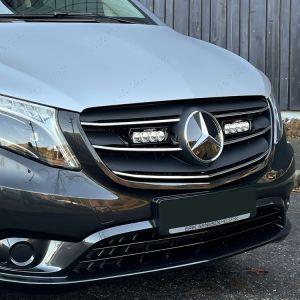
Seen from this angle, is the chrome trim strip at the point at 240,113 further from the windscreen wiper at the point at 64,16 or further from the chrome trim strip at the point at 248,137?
the windscreen wiper at the point at 64,16

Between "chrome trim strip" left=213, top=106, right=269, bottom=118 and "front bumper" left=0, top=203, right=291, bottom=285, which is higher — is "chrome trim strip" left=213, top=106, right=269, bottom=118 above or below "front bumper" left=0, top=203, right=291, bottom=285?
above

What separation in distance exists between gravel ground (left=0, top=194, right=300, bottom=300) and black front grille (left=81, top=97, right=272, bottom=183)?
0.60m

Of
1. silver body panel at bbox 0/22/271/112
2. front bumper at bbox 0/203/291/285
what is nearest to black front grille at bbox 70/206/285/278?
front bumper at bbox 0/203/291/285

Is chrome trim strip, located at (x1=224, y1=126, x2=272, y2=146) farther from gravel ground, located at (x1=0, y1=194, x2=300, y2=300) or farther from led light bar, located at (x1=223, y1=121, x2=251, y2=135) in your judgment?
gravel ground, located at (x1=0, y1=194, x2=300, y2=300)

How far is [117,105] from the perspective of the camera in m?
2.61

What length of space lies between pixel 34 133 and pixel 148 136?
47 centimetres

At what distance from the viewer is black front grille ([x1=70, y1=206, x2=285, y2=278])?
2.62 meters

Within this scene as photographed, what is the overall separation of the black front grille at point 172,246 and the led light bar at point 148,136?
0.37 m

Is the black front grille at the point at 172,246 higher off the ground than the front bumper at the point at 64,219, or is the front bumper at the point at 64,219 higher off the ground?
the front bumper at the point at 64,219

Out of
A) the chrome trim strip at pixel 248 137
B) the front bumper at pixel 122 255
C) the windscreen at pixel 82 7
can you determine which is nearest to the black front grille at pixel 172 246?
the front bumper at pixel 122 255

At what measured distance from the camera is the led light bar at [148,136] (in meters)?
2.64

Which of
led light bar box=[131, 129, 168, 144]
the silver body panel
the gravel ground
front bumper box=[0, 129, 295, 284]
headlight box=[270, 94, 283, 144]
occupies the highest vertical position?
the silver body panel

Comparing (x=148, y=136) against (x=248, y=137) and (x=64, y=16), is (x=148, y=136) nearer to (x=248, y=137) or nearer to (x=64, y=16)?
(x=248, y=137)

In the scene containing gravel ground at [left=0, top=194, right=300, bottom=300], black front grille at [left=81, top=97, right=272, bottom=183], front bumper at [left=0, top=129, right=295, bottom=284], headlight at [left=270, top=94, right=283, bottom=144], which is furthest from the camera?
gravel ground at [left=0, top=194, right=300, bottom=300]
